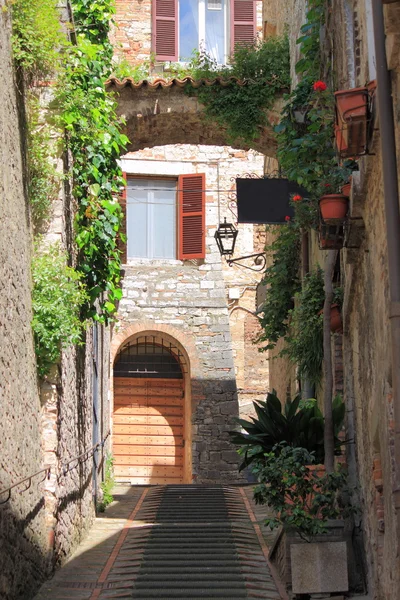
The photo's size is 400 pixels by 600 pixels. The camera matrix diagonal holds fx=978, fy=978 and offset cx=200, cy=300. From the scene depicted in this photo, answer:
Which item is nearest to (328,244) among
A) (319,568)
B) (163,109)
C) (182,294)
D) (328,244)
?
(328,244)

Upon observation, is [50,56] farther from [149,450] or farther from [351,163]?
[149,450]

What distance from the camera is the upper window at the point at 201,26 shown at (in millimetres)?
19266

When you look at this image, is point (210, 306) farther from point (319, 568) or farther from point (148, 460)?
point (319, 568)

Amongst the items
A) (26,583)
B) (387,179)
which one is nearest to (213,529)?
(26,583)

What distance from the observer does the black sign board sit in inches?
477

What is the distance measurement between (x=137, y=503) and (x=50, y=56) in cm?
704

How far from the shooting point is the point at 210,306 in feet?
66.1

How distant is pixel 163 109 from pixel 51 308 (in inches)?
232

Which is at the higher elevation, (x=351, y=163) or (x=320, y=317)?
(x=351, y=163)

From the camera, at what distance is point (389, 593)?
19.3 ft

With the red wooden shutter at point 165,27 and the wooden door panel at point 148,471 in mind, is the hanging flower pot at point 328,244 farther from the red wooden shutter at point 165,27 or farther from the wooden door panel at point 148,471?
the wooden door panel at point 148,471

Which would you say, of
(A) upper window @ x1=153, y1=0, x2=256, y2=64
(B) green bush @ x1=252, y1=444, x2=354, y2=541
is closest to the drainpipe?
(B) green bush @ x1=252, y1=444, x2=354, y2=541

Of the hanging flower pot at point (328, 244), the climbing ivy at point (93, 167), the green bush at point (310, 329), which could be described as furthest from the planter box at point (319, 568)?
the climbing ivy at point (93, 167)

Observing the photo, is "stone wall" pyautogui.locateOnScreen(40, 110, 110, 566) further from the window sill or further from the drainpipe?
the window sill
